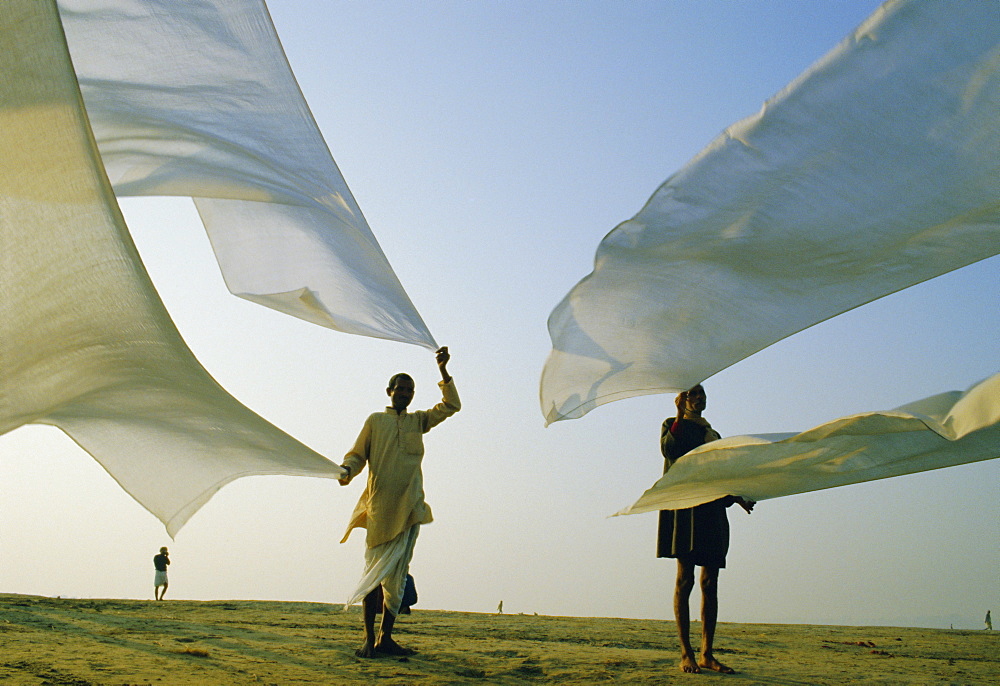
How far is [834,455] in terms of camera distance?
3.42 meters

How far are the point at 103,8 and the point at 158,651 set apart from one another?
3268 millimetres

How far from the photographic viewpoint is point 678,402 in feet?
15.9

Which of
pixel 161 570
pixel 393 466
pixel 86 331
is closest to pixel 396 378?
pixel 393 466

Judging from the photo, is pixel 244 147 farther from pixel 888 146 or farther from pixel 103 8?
pixel 888 146

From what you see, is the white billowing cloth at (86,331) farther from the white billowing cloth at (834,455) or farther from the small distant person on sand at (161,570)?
the small distant person on sand at (161,570)

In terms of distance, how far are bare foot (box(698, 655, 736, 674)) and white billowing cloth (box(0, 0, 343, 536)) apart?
2439 mm

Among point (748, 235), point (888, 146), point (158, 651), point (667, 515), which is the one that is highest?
point (888, 146)

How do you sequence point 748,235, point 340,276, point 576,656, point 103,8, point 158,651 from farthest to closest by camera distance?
point 576,656
point 158,651
point 340,276
point 103,8
point 748,235

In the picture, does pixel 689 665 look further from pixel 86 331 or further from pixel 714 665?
pixel 86 331

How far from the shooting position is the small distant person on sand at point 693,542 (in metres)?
4.58

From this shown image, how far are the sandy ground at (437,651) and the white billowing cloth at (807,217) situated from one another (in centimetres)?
178

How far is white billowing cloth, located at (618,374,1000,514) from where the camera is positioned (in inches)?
113

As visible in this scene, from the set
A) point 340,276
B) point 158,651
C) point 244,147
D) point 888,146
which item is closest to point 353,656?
point 158,651

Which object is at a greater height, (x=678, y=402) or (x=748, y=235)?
(x=748, y=235)
